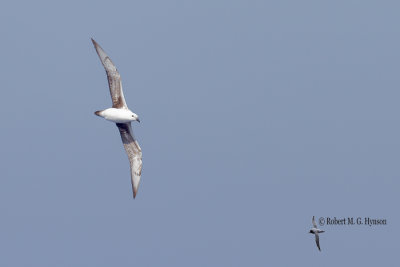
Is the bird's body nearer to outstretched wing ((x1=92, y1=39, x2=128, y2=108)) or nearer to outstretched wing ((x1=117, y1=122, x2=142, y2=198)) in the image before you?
outstretched wing ((x1=92, y1=39, x2=128, y2=108))

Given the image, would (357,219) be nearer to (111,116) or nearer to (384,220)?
(384,220)

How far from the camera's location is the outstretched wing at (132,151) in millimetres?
61094

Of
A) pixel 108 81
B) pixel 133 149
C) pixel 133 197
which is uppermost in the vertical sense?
pixel 108 81

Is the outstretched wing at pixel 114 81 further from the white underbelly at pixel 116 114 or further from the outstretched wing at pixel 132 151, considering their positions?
the outstretched wing at pixel 132 151

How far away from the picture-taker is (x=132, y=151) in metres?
61.4

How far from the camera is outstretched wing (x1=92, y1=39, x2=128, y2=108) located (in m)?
58.5

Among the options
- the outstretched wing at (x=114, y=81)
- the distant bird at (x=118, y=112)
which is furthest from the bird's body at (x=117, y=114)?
the outstretched wing at (x=114, y=81)

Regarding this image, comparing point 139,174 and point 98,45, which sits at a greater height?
point 98,45

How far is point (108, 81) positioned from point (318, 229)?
3183 centimetres

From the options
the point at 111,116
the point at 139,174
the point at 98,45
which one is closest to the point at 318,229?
the point at 139,174

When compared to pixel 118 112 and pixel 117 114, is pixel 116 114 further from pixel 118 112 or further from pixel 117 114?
pixel 118 112

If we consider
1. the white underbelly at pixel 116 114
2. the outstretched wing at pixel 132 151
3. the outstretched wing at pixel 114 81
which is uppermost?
the outstretched wing at pixel 114 81

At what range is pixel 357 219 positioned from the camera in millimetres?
67438

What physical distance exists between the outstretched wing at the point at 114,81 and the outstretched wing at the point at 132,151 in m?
2.75
